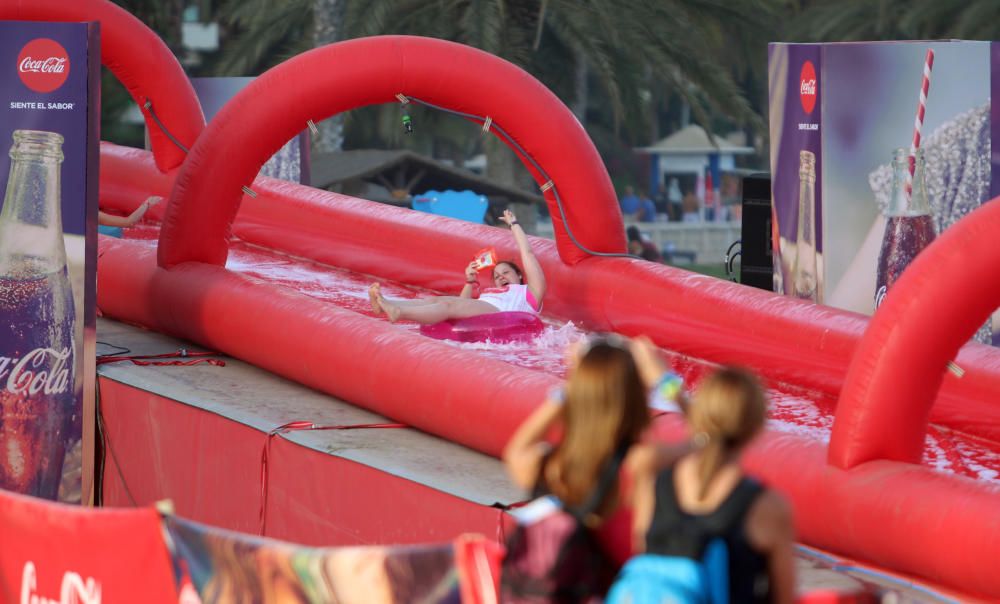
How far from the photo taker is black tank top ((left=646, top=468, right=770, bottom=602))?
3082 millimetres

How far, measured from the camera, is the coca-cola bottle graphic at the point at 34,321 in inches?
236

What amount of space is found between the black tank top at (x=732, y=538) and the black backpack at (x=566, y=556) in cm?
21

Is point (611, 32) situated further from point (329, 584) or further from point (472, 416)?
point (329, 584)

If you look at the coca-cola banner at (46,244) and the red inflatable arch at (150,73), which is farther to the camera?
the red inflatable arch at (150,73)

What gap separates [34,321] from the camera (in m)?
6.12

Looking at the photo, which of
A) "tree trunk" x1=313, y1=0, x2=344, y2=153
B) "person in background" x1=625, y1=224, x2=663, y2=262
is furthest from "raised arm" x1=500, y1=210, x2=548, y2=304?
"tree trunk" x1=313, y1=0, x2=344, y2=153

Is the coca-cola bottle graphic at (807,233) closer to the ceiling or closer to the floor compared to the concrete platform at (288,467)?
closer to the ceiling

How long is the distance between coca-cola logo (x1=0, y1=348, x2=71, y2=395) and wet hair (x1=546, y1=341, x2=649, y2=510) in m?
3.45

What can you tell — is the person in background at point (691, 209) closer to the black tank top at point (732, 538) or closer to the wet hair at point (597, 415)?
the wet hair at point (597, 415)

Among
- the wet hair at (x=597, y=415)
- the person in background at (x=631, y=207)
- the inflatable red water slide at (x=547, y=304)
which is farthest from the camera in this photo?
the person in background at (x=631, y=207)

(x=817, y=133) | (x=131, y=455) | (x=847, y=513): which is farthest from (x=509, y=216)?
(x=847, y=513)

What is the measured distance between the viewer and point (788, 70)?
8445 mm

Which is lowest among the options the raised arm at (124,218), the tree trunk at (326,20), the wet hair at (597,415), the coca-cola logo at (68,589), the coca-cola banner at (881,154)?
the coca-cola logo at (68,589)

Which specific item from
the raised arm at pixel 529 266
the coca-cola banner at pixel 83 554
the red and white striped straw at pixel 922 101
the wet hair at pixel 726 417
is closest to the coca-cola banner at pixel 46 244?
the coca-cola banner at pixel 83 554
